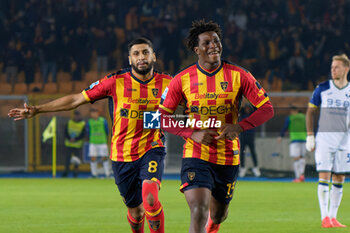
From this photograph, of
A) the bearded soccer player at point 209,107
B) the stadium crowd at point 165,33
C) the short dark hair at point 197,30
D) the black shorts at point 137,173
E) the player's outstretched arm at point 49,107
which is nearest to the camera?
the bearded soccer player at point 209,107

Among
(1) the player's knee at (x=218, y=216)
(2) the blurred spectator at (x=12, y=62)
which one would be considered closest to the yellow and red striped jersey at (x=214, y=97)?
(1) the player's knee at (x=218, y=216)

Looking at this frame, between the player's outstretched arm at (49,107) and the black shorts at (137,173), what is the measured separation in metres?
0.73

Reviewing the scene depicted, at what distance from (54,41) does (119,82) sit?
59.2ft

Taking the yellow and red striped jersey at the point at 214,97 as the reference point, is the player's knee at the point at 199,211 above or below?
below

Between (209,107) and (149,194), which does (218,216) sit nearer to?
(149,194)

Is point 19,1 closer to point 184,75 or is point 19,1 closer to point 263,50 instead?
point 263,50

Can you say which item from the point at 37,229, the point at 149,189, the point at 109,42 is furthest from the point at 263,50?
the point at 149,189

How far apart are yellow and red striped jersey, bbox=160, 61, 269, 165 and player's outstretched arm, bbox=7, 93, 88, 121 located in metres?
1.05

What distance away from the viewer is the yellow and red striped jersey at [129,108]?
247 inches

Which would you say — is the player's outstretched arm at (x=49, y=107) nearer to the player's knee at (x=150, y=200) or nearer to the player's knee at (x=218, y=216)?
the player's knee at (x=150, y=200)

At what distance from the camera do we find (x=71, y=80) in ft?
76.1

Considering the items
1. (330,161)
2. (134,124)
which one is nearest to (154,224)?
(134,124)

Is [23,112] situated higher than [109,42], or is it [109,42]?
[109,42]

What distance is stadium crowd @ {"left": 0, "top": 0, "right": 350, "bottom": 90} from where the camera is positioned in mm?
22906
